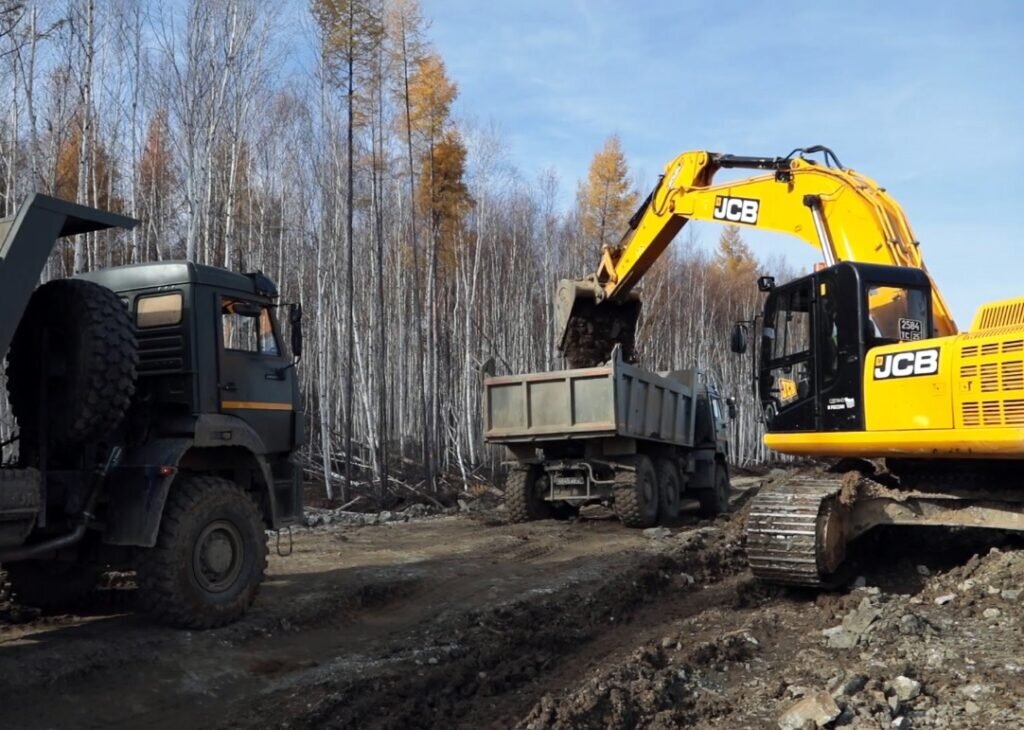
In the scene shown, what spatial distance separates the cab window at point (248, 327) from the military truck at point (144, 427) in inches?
0.5

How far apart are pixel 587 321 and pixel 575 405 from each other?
1.71m

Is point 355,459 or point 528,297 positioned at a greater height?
point 528,297

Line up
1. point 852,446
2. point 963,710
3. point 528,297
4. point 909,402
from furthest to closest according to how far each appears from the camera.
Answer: point 528,297 → point 852,446 → point 909,402 → point 963,710

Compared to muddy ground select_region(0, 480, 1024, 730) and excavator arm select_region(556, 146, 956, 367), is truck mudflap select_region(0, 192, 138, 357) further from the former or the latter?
excavator arm select_region(556, 146, 956, 367)

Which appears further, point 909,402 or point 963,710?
point 909,402

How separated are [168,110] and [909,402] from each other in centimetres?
1483

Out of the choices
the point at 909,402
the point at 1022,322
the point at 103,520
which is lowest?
the point at 103,520

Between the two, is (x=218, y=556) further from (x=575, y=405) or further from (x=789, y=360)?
(x=575, y=405)

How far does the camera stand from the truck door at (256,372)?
7116 millimetres

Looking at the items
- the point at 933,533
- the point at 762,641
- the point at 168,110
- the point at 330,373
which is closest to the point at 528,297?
the point at 330,373

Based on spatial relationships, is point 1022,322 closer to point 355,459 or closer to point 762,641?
point 762,641

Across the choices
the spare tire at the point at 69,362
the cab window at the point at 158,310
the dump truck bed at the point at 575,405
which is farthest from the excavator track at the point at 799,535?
the spare tire at the point at 69,362

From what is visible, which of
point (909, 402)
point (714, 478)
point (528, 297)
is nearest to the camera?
point (909, 402)

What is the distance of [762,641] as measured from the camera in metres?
6.39
